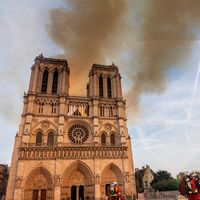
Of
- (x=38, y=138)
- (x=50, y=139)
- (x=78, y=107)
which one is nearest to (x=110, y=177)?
(x=50, y=139)

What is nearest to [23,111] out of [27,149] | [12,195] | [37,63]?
[27,149]

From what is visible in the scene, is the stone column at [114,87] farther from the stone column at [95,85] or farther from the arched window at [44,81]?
the arched window at [44,81]

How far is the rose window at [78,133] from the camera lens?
30.1m

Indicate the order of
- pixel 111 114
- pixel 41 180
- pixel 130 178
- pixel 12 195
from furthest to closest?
pixel 111 114 < pixel 130 178 < pixel 41 180 < pixel 12 195

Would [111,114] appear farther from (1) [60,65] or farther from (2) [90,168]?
(1) [60,65]

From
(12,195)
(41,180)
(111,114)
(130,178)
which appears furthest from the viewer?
(111,114)

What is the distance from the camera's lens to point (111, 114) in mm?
33875

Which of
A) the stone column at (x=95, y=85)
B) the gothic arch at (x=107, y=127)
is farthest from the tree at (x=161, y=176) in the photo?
the stone column at (x=95, y=85)

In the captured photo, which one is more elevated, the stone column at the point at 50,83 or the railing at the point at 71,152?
the stone column at the point at 50,83

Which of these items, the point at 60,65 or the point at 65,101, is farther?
the point at 60,65

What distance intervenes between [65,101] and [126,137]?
12482 millimetres

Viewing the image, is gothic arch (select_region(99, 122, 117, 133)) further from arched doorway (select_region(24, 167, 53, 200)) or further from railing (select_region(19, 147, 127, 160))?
arched doorway (select_region(24, 167, 53, 200))

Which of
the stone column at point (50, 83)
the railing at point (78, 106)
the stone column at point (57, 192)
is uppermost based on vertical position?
the stone column at point (50, 83)

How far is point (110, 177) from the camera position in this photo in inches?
1113
